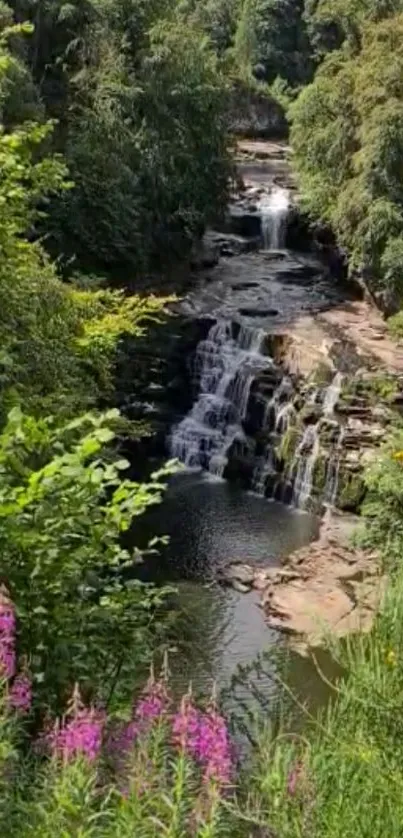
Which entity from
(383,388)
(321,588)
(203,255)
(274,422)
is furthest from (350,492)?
(203,255)

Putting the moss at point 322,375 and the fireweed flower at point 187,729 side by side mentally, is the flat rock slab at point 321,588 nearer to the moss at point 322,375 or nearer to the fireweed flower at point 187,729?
the moss at point 322,375

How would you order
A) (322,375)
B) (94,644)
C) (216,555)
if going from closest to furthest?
(94,644)
(216,555)
(322,375)

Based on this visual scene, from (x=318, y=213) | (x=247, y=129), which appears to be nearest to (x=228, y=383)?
(x=318, y=213)

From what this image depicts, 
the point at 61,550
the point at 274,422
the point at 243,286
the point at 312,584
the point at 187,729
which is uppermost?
the point at 187,729

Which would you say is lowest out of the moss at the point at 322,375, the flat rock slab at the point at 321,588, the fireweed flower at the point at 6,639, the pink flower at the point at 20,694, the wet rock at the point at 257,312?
the flat rock slab at the point at 321,588

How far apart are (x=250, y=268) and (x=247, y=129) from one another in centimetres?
1941

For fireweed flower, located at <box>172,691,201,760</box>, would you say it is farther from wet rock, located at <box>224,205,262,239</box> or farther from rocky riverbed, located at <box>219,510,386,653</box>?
wet rock, located at <box>224,205,262,239</box>

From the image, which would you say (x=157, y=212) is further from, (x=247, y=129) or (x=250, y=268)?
(x=247, y=129)

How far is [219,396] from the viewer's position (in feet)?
68.5

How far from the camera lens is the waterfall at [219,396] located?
65.1 feet

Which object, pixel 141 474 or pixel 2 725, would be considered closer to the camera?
pixel 2 725

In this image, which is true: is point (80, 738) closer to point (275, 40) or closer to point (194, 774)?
point (194, 774)

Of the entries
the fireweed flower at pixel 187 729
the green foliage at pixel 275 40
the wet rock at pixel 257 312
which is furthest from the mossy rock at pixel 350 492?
the green foliage at pixel 275 40

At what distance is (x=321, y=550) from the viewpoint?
15.8 m
